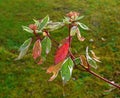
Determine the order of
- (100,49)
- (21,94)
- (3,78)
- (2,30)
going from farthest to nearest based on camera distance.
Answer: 1. (2,30)
2. (100,49)
3. (3,78)
4. (21,94)

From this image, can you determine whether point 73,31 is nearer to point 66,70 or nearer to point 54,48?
point 66,70

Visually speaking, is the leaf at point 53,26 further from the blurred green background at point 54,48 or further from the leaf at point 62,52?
the blurred green background at point 54,48

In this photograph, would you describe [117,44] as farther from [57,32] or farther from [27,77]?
[27,77]

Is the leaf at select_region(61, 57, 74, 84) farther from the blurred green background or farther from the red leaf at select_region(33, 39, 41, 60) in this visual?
the blurred green background

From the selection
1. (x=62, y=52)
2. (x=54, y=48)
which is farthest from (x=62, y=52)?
(x=54, y=48)

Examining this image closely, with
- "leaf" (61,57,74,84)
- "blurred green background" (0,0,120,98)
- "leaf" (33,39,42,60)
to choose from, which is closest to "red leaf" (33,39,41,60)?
"leaf" (33,39,42,60)

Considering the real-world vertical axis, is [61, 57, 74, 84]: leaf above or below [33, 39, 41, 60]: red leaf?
below

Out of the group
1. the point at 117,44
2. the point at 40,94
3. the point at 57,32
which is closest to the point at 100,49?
the point at 117,44
